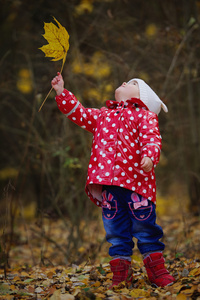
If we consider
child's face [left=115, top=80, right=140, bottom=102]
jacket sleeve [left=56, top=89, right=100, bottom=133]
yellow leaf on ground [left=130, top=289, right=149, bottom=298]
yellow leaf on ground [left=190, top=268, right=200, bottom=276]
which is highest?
child's face [left=115, top=80, right=140, bottom=102]

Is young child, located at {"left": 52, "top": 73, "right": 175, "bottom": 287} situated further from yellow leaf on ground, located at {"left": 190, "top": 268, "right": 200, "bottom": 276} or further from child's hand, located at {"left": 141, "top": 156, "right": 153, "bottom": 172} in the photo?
yellow leaf on ground, located at {"left": 190, "top": 268, "right": 200, "bottom": 276}

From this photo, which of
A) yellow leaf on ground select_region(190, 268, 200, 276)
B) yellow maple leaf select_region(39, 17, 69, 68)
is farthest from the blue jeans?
yellow maple leaf select_region(39, 17, 69, 68)

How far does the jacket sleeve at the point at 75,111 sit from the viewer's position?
296 cm

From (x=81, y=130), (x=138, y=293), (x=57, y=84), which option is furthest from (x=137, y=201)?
(x=81, y=130)

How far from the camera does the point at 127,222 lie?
9.37 feet

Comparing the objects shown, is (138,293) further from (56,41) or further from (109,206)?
(56,41)

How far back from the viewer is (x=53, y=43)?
286cm

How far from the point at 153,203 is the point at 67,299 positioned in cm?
91

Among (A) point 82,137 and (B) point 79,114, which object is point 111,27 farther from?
(B) point 79,114

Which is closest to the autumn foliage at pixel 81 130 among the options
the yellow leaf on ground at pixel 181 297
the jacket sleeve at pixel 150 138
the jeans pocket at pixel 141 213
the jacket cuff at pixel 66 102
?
the yellow leaf on ground at pixel 181 297

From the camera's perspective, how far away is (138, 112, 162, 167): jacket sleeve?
2650 mm

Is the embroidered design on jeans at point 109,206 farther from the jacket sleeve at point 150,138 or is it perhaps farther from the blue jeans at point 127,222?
the jacket sleeve at point 150,138

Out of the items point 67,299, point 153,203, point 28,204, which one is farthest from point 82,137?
point 28,204

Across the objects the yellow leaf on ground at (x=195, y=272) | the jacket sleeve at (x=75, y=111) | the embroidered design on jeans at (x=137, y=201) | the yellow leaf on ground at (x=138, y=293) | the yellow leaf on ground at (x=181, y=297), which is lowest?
the yellow leaf on ground at (x=138, y=293)
